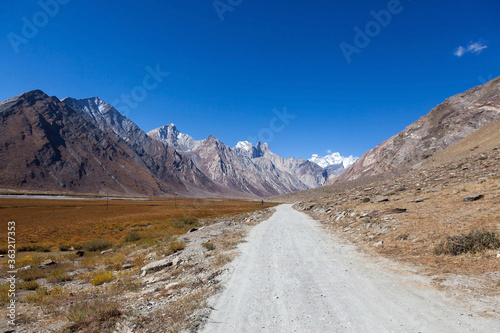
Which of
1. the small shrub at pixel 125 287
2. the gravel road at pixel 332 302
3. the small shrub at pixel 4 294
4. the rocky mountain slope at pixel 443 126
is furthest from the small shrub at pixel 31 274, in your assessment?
the rocky mountain slope at pixel 443 126

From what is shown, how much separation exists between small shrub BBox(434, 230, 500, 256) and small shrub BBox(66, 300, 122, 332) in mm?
12658

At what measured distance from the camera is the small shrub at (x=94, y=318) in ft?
22.0

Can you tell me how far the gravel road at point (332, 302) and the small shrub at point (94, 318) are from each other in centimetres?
300

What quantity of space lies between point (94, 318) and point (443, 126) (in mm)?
142762

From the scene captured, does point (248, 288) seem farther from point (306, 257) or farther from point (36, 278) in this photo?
point (36, 278)

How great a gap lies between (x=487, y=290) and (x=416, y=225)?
7.92m

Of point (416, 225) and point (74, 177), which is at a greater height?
point (74, 177)

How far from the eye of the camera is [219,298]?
24.5ft

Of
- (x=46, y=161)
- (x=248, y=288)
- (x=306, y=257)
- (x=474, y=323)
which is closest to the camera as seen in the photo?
(x=474, y=323)

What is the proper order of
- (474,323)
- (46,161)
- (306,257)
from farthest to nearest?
(46,161) → (306,257) → (474,323)

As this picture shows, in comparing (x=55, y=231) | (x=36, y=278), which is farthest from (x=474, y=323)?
(x=55, y=231)

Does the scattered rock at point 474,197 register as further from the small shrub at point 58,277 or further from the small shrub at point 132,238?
the small shrub at point 132,238

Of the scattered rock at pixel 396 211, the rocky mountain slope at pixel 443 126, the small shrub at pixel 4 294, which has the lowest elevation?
the small shrub at pixel 4 294

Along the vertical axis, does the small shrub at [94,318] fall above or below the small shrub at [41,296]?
above
